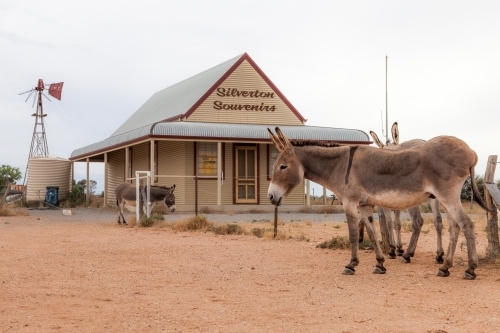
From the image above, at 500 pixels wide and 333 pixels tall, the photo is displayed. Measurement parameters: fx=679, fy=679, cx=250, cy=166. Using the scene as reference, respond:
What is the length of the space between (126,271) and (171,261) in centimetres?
133

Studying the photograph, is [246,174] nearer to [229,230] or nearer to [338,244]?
[229,230]

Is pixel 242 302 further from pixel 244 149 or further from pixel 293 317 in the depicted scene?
pixel 244 149

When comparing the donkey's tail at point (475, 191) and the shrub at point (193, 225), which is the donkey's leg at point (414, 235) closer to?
the donkey's tail at point (475, 191)

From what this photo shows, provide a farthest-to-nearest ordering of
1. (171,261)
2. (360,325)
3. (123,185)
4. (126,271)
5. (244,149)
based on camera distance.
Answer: (244,149)
(123,185)
(171,261)
(126,271)
(360,325)

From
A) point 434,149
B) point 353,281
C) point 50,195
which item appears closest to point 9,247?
point 353,281

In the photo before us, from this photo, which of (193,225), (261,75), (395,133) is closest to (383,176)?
(395,133)

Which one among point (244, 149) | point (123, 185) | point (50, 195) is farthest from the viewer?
point (50, 195)

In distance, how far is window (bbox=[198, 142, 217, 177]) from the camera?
91.4 ft

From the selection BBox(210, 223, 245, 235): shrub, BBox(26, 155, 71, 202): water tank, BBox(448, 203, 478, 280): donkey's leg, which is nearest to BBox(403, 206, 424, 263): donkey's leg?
BBox(448, 203, 478, 280): donkey's leg

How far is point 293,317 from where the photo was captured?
6441 millimetres

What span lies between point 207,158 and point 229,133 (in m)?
2.14

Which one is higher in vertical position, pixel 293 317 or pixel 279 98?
pixel 279 98

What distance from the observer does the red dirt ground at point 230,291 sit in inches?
244

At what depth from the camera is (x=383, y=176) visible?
30.0ft
